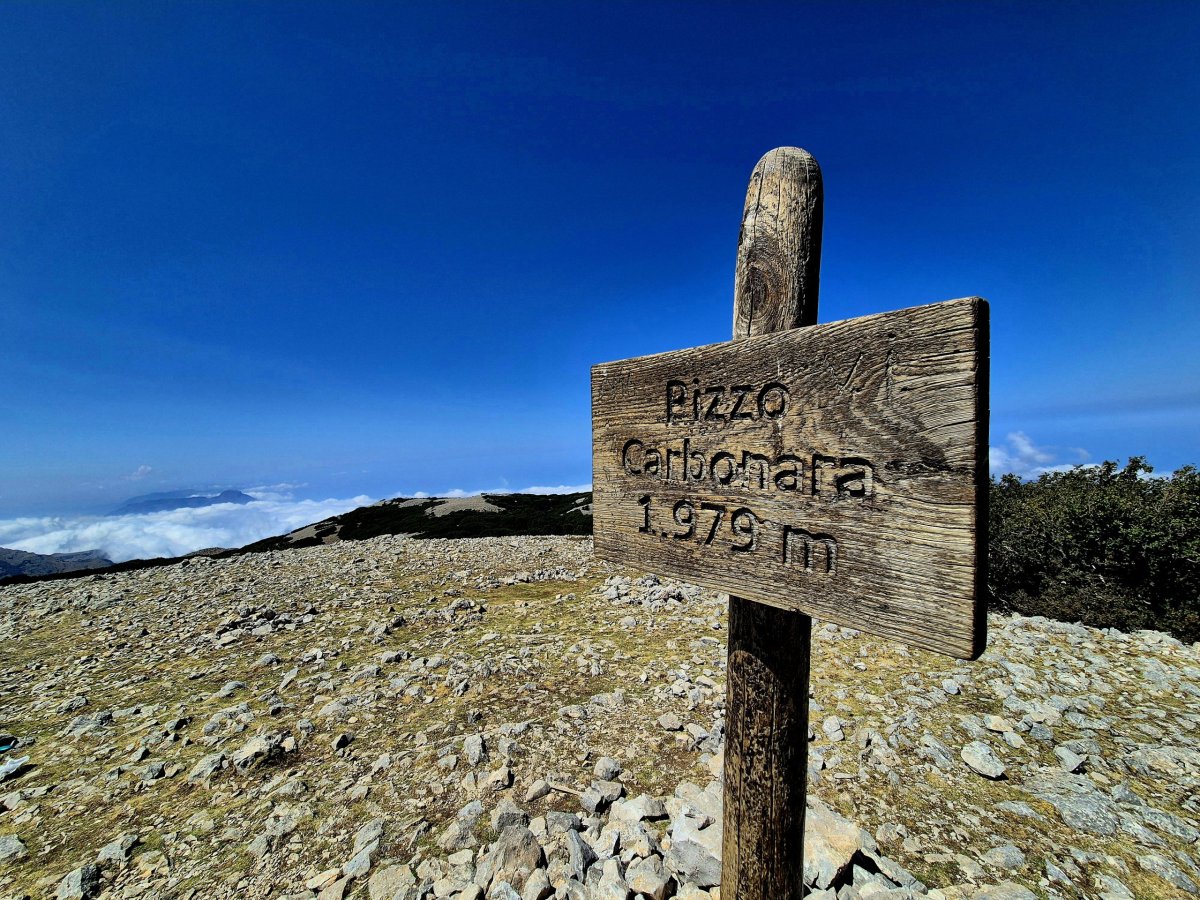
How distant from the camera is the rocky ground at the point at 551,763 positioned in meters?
3.68

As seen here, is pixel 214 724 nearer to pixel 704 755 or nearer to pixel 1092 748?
pixel 704 755

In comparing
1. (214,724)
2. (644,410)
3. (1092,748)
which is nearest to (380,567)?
(214,724)

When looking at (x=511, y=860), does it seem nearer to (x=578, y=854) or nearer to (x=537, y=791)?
(x=578, y=854)

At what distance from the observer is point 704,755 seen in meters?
4.97

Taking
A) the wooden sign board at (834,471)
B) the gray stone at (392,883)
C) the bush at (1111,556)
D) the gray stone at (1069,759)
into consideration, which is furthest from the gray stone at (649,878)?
the bush at (1111,556)

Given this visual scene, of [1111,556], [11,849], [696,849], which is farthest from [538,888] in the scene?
[1111,556]

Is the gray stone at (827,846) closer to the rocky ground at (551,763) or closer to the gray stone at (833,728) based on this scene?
the rocky ground at (551,763)

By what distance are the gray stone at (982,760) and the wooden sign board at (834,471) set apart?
4469 mm

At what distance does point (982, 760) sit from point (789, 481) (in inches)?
193

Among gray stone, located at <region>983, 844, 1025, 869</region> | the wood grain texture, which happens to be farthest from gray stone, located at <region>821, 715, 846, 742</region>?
the wood grain texture

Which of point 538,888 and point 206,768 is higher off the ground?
point 538,888

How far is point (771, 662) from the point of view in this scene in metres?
2.58

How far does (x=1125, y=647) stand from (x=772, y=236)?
944 cm

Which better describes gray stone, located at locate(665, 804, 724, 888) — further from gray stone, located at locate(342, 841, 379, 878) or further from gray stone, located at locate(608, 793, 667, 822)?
gray stone, located at locate(342, 841, 379, 878)
